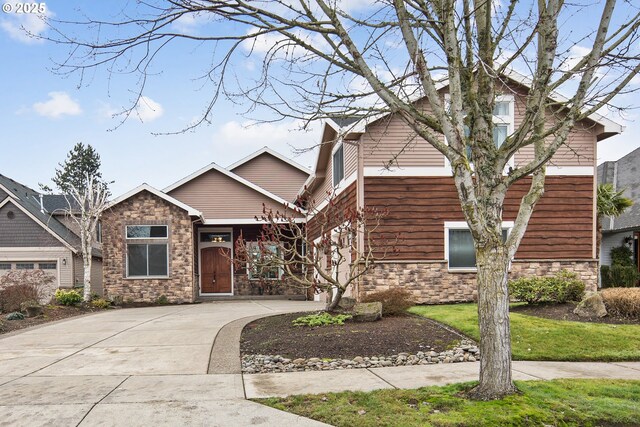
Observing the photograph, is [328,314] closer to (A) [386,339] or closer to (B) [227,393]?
(A) [386,339]

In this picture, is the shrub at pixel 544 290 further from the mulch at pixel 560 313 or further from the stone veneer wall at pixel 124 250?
the stone veneer wall at pixel 124 250

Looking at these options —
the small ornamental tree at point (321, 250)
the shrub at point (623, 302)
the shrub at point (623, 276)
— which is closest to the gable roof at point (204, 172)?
the small ornamental tree at point (321, 250)

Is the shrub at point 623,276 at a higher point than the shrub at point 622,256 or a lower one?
lower

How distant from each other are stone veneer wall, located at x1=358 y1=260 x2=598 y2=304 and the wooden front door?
440 inches

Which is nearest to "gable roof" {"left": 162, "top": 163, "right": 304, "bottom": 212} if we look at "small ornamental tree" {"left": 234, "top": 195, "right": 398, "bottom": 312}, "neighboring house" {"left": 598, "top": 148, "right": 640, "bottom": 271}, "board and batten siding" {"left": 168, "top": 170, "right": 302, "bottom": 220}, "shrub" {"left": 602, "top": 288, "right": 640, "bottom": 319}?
"board and batten siding" {"left": 168, "top": 170, "right": 302, "bottom": 220}

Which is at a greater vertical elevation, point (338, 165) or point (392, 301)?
point (338, 165)

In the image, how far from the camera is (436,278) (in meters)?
14.5

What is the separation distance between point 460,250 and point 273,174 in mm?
13244

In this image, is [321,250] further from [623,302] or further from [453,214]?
[623,302]

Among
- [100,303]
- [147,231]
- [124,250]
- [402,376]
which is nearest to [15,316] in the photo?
[100,303]

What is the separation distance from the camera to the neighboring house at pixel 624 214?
74.0ft

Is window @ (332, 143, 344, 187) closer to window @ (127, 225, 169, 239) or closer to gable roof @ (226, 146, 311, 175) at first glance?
window @ (127, 225, 169, 239)

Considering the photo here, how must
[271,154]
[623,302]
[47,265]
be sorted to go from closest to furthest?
[623,302] → [47,265] → [271,154]

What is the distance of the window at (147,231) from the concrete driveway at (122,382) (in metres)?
8.76
